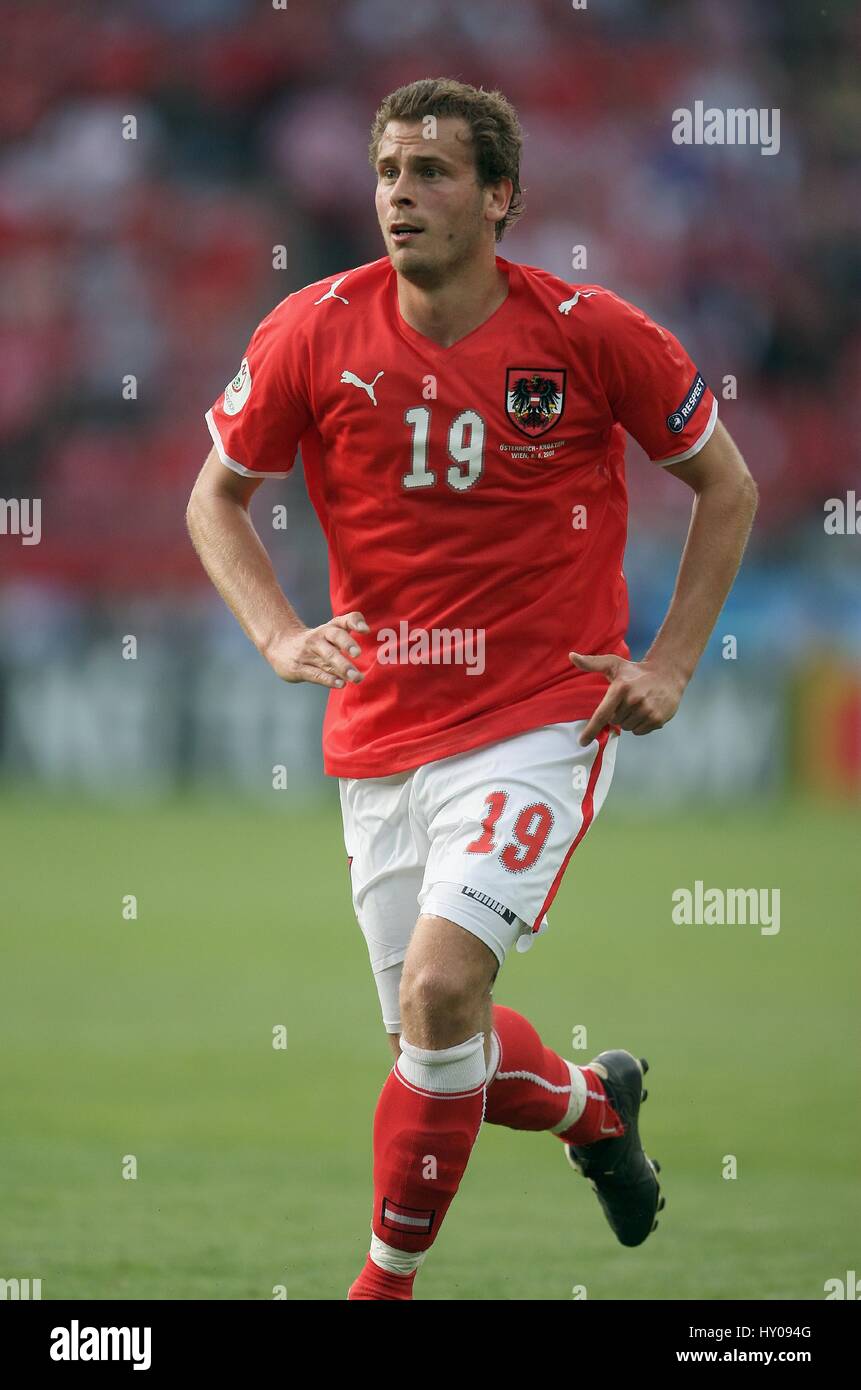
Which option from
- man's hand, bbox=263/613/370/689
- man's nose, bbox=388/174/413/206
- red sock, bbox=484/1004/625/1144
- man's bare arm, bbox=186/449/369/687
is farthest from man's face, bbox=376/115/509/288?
red sock, bbox=484/1004/625/1144

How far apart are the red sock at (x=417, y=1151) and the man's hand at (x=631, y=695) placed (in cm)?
69

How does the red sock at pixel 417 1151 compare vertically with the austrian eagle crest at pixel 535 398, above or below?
below

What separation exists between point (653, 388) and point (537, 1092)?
1.59 metres

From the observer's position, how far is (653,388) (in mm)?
4043

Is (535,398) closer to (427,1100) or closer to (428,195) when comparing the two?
(428,195)

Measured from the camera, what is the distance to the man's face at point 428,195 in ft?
13.0

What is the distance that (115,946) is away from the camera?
9.53m

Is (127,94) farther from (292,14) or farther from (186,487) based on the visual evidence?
(186,487)

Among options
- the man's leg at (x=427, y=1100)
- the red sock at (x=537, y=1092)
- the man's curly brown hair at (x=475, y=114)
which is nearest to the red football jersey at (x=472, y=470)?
the man's curly brown hair at (x=475, y=114)

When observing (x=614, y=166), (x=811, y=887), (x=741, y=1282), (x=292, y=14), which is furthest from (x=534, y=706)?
(x=292, y=14)

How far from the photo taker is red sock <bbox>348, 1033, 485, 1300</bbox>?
3.75 metres

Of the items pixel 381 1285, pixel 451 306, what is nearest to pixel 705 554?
pixel 451 306

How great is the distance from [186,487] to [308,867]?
5805mm

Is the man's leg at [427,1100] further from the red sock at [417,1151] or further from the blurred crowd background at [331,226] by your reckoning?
the blurred crowd background at [331,226]
